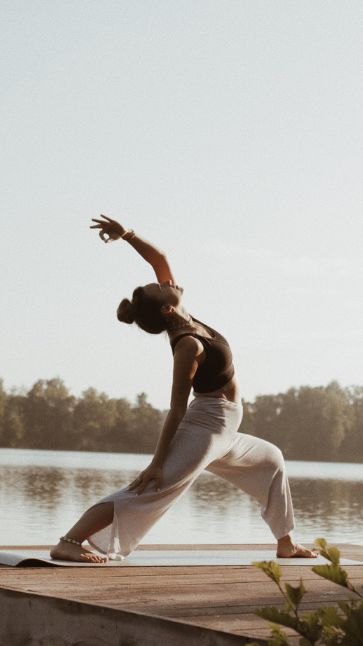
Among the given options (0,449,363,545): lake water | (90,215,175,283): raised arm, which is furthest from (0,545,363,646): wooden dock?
(0,449,363,545): lake water

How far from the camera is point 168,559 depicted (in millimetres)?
5234

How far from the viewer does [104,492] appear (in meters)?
25.7

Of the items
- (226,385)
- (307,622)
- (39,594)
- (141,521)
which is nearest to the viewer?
(307,622)

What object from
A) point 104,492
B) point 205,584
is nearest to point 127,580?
point 205,584

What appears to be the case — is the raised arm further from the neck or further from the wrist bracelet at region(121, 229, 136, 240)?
the neck

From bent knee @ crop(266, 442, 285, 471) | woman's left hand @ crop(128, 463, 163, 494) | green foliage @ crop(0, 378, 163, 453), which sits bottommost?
woman's left hand @ crop(128, 463, 163, 494)

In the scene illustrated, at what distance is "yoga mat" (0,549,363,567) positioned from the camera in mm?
4781

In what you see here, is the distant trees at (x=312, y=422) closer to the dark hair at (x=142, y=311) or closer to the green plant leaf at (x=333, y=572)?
the dark hair at (x=142, y=311)

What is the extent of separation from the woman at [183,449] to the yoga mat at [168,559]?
0.31 feet

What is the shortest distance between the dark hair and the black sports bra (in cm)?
12

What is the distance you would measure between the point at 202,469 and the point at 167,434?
298 millimetres

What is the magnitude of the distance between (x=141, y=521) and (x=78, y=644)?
57.3 inches

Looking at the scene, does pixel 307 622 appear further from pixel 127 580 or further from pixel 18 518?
pixel 18 518

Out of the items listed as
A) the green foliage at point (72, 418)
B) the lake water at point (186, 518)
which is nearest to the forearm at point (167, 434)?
the lake water at point (186, 518)
